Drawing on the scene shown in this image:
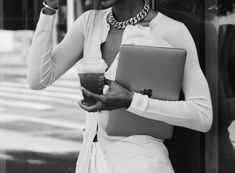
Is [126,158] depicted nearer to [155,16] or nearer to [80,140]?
[155,16]

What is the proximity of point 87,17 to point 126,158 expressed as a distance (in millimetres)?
595

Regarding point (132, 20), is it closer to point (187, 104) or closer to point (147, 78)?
point (147, 78)

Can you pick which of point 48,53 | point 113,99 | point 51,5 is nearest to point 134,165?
point 113,99

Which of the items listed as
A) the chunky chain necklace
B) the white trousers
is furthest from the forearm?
the white trousers

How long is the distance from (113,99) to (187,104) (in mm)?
294

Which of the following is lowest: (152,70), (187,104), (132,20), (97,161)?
(97,161)

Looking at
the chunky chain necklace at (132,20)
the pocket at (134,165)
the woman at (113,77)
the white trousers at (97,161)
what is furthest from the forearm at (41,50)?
the pocket at (134,165)

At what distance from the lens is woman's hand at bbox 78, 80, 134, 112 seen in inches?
81.7

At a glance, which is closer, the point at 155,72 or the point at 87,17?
the point at 155,72

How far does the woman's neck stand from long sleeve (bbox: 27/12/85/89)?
159 millimetres

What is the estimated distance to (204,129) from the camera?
228 centimetres

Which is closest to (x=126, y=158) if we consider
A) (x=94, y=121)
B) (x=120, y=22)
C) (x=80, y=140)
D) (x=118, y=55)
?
(x=94, y=121)

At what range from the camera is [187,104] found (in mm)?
2205

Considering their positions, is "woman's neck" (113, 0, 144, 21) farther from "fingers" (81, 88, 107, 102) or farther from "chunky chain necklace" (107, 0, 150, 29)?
"fingers" (81, 88, 107, 102)
